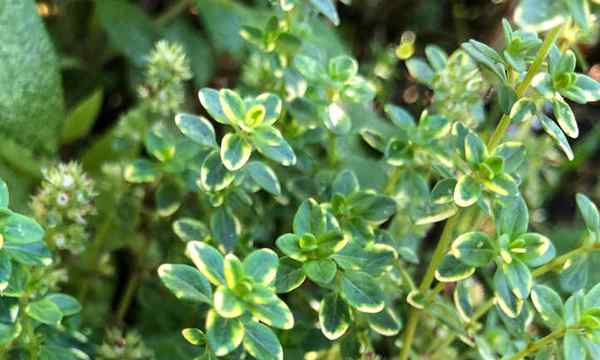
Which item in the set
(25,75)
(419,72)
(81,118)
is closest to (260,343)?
(419,72)

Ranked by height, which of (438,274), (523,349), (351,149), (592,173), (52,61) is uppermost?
(52,61)

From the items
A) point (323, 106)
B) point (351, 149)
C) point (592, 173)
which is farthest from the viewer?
point (592, 173)

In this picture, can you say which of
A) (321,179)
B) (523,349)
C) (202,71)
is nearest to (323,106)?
(321,179)

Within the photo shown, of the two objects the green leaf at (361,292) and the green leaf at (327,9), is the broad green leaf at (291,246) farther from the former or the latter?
the green leaf at (327,9)

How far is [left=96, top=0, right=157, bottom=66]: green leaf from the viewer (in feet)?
4.78

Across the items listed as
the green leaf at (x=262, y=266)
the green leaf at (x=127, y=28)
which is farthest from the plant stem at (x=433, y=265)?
Answer: the green leaf at (x=127, y=28)

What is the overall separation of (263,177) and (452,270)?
0.76ft

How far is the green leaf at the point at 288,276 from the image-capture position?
0.85 meters

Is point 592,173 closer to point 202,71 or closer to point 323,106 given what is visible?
point 202,71

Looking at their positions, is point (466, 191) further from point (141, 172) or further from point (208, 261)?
point (141, 172)

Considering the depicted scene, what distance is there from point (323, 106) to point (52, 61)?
1.39ft

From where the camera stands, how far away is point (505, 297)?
2.85 ft

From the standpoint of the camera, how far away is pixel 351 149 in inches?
57.6

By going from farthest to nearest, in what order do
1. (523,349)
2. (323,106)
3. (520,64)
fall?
(323,106)
(523,349)
(520,64)
